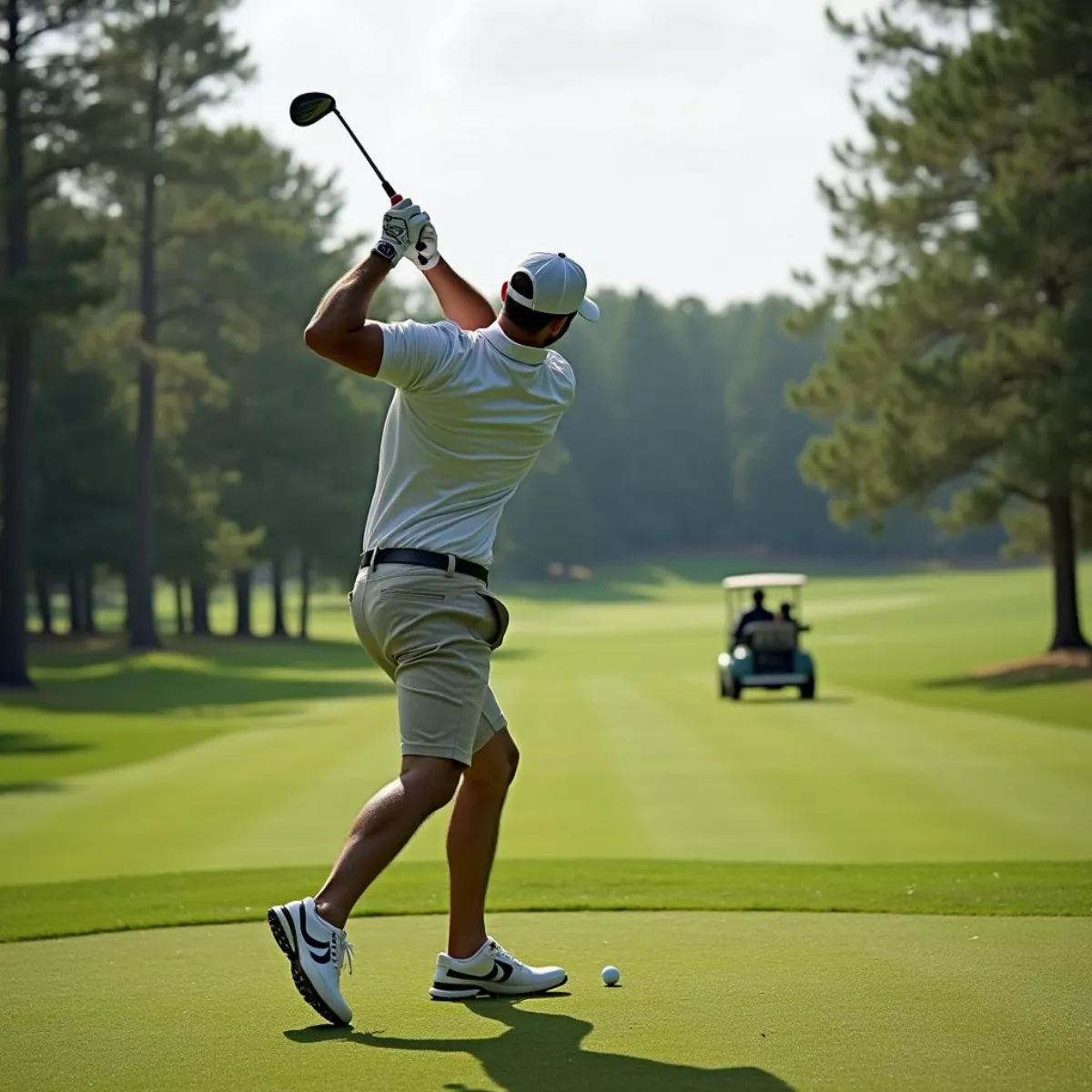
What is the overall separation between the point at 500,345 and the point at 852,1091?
238 centimetres

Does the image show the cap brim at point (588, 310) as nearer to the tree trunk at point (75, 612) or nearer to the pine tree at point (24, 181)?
the pine tree at point (24, 181)

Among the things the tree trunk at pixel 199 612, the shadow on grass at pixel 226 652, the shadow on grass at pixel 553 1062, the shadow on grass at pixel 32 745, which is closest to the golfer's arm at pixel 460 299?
the shadow on grass at pixel 553 1062

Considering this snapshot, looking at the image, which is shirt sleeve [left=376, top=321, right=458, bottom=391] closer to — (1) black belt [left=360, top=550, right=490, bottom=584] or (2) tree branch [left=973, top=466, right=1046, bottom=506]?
(1) black belt [left=360, top=550, right=490, bottom=584]

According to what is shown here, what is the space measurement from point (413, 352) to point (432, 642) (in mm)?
811

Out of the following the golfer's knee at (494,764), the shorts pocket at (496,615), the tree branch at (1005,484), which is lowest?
the golfer's knee at (494,764)

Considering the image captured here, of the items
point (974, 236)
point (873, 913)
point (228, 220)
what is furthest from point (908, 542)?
point (873, 913)

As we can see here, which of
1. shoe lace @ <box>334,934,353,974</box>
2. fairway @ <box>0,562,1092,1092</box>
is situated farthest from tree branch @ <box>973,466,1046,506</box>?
shoe lace @ <box>334,934,353,974</box>

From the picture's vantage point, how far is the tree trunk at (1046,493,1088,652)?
33781mm

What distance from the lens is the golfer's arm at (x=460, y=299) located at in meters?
5.96

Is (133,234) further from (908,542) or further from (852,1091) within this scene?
(908,542)

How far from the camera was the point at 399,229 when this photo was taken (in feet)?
18.1

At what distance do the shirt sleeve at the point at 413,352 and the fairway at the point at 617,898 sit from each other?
5.53 feet

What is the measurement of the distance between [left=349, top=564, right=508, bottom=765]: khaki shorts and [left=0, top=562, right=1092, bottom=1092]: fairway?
0.74 metres

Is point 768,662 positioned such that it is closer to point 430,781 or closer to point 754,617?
point 754,617
